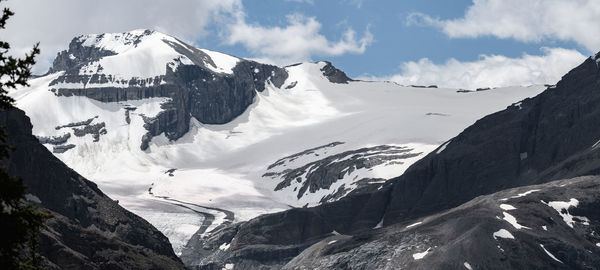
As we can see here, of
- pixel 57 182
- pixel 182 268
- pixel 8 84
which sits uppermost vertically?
pixel 8 84

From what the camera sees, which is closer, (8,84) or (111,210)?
(8,84)

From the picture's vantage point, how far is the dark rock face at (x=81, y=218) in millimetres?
155375

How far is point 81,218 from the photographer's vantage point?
587 ft

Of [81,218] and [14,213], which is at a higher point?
[14,213]

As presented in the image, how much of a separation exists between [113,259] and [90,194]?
33629mm

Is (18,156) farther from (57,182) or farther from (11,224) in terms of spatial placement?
(11,224)

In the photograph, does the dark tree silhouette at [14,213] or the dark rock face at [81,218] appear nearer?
the dark tree silhouette at [14,213]

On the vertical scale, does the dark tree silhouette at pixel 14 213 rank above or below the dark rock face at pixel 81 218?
above

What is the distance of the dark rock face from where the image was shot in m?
155

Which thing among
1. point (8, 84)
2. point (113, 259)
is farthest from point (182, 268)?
point (8, 84)

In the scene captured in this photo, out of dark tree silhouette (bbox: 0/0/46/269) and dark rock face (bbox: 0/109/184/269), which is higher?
dark tree silhouette (bbox: 0/0/46/269)

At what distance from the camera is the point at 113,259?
157m

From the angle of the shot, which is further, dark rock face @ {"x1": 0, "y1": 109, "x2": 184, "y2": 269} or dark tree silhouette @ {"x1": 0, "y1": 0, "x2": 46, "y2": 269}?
dark rock face @ {"x1": 0, "y1": 109, "x2": 184, "y2": 269}

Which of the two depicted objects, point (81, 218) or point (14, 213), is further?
point (81, 218)
